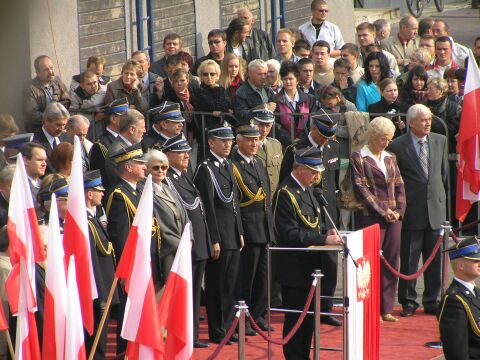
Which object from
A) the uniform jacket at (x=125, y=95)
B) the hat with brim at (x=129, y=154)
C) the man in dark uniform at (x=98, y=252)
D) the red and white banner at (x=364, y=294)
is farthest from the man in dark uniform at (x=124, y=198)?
the uniform jacket at (x=125, y=95)

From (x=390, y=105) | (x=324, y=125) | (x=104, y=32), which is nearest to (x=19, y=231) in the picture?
(x=324, y=125)

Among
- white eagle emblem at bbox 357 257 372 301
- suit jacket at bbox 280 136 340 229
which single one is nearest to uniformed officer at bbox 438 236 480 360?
white eagle emblem at bbox 357 257 372 301

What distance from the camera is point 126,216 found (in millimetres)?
6863

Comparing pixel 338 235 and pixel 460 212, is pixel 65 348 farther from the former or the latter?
pixel 460 212

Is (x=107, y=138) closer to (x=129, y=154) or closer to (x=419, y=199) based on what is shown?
(x=129, y=154)

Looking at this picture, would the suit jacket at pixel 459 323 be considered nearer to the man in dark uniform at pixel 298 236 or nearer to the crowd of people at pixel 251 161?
the crowd of people at pixel 251 161

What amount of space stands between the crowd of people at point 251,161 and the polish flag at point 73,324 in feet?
3.49

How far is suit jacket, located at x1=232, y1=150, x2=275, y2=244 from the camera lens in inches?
333

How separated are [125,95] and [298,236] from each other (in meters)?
3.75

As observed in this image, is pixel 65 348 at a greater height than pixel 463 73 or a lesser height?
lesser

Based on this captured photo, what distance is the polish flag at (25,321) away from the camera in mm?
4785

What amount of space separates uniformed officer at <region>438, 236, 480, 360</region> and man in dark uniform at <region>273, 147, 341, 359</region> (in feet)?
5.50

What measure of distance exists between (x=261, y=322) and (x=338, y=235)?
2504mm

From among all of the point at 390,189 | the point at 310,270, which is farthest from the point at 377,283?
the point at 390,189
